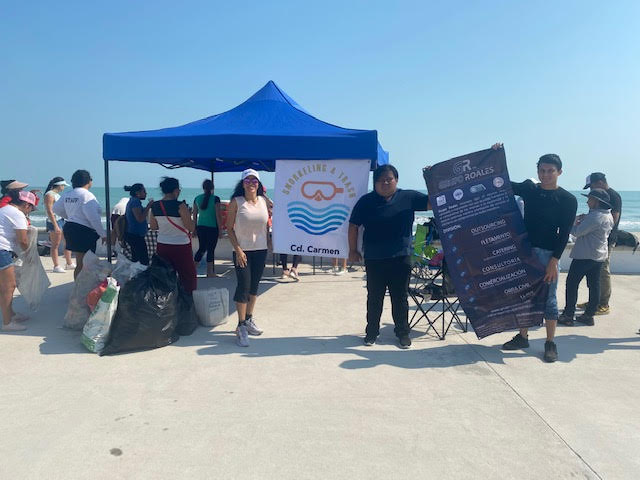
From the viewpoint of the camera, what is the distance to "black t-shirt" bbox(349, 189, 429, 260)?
12.8 ft

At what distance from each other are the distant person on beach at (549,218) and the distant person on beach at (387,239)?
90 cm

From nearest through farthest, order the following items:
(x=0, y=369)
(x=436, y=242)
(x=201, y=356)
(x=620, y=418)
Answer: (x=620, y=418) → (x=0, y=369) → (x=201, y=356) → (x=436, y=242)

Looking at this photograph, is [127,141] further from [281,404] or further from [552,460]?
[552,460]

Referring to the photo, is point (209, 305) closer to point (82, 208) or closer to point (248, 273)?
point (248, 273)

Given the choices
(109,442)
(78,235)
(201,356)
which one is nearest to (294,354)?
(201,356)

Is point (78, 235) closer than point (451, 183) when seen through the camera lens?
No

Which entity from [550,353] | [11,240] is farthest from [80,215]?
[550,353]

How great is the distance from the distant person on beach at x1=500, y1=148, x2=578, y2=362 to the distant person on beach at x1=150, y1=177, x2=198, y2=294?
3.24 m

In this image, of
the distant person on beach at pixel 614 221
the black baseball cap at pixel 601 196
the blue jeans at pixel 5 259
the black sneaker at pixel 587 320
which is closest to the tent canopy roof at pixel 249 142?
the blue jeans at pixel 5 259

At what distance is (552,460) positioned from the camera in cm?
233

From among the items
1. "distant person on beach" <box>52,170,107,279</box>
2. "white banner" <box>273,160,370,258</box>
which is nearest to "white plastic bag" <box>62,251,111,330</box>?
"distant person on beach" <box>52,170,107,279</box>

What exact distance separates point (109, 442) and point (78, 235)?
3297mm

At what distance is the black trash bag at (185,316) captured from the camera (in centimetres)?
432

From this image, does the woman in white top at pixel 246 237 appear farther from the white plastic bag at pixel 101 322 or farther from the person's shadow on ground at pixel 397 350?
the white plastic bag at pixel 101 322
